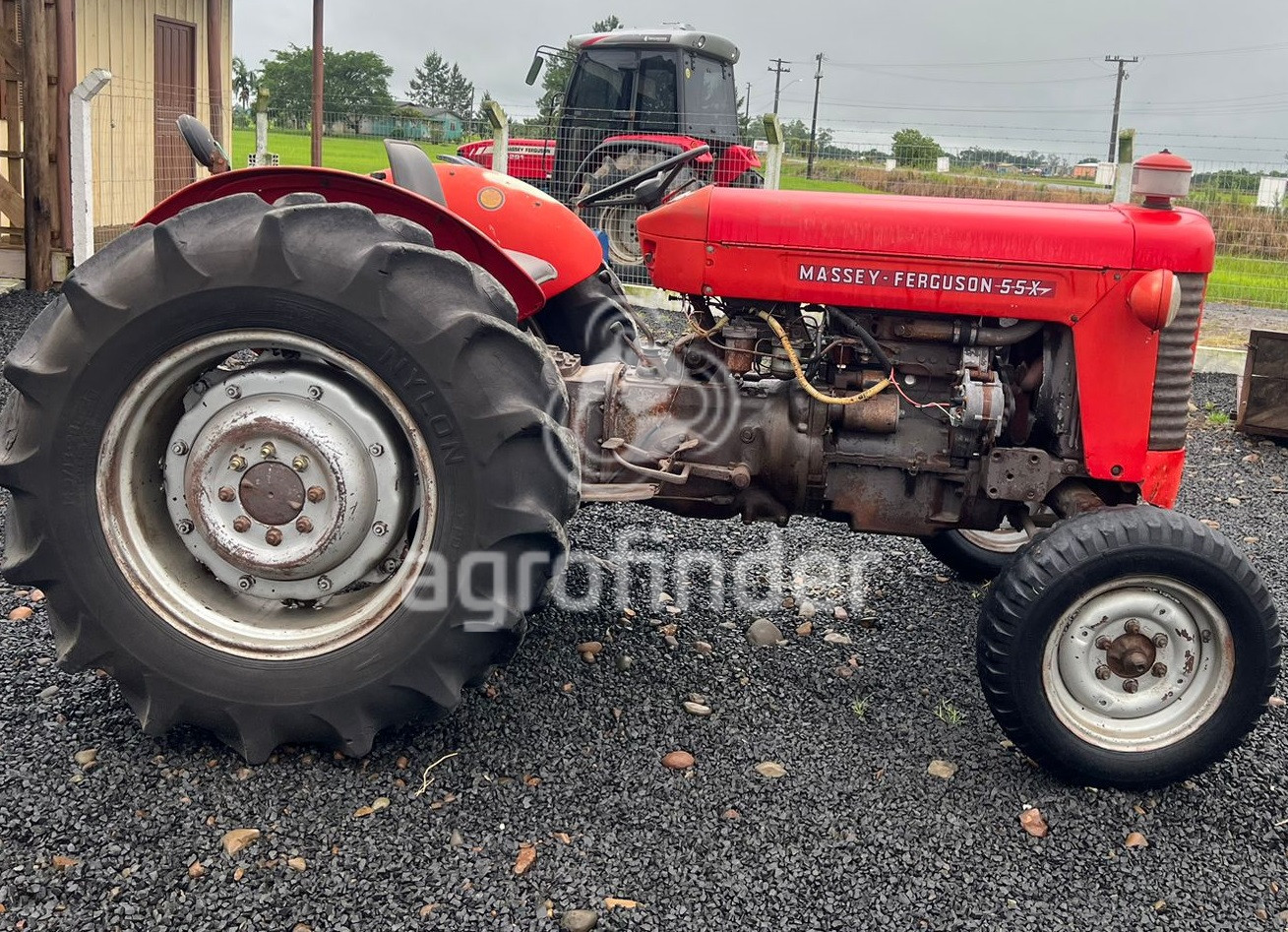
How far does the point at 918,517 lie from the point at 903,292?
0.62 m

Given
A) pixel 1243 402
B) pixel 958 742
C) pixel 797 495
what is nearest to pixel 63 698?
pixel 797 495

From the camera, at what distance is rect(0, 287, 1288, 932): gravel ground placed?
2217 millimetres

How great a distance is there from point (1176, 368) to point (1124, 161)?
6858mm

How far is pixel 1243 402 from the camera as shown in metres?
6.44

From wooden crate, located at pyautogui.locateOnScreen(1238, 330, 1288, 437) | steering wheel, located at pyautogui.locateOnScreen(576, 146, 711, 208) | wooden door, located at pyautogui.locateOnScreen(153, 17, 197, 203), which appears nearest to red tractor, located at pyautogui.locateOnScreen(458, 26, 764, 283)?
wooden door, located at pyautogui.locateOnScreen(153, 17, 197, 203)

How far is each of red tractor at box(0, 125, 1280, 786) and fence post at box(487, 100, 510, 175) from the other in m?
7.64

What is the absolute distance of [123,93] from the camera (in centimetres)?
1083

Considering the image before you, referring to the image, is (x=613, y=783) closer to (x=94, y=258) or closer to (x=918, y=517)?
(x=918, y=517)

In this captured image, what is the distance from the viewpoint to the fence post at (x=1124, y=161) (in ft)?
29.4

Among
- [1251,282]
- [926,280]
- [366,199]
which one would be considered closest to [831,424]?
[926,280]

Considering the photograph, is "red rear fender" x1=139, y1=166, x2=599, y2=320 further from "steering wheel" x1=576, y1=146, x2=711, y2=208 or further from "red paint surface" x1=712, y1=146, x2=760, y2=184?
"red paint surface" x1=712, y1=146, x2=760, y2=184

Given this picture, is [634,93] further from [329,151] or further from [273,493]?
[329,151]

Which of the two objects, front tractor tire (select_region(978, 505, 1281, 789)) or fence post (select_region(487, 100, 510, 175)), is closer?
front tractor tire (select_region(978, 505, 1281, 789))

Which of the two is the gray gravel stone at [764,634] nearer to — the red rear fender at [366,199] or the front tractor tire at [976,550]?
the front tractor tire at [976,550]
